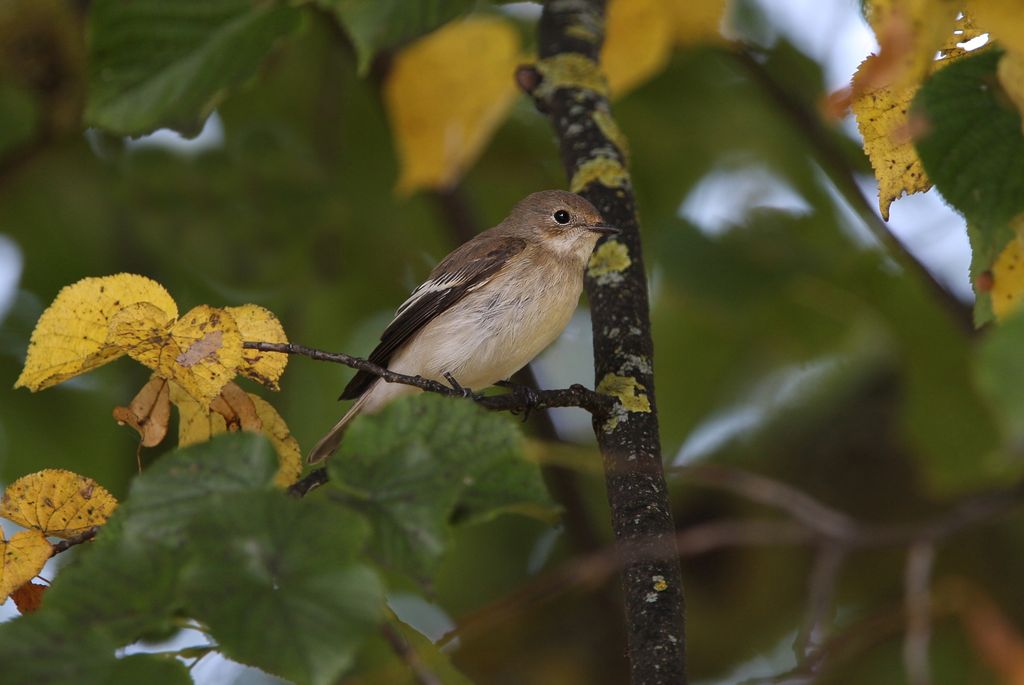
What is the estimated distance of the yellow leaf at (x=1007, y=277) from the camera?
2.16m

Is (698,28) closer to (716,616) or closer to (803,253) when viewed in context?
(803,253)

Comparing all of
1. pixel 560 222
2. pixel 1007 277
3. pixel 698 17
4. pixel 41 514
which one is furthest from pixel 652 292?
pixel 41 514

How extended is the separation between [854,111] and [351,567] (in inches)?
51.9

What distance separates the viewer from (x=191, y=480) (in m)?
1.88

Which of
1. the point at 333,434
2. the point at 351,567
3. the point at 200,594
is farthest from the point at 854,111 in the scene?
the point at 333,434

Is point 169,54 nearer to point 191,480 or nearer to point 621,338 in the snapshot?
point 621,338

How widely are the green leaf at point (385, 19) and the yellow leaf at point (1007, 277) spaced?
1771mm

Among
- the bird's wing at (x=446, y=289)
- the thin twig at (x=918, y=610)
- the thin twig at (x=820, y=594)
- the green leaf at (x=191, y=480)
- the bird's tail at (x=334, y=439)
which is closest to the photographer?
the thin twig at (x=918, y=610)

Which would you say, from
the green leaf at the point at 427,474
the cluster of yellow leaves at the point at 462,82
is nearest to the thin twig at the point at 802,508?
the green leaf at the point at 427,474

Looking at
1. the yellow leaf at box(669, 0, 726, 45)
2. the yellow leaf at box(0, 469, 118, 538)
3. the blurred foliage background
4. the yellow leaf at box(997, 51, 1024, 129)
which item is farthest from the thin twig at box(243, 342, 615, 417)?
the blurred foliage background

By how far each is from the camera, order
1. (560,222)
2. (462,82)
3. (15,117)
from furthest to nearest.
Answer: (15,117) < (560,222) < (462,82)

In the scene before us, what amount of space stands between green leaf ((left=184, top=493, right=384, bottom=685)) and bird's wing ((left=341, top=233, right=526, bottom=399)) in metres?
2.87

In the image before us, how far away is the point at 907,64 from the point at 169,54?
7.98 ft

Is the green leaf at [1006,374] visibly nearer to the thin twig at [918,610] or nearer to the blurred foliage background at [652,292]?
the thin twig at [918,610]
